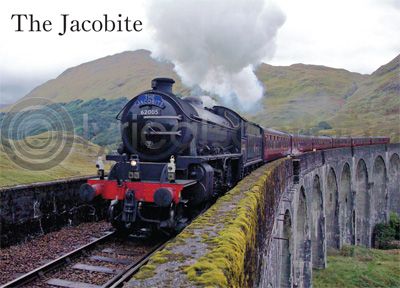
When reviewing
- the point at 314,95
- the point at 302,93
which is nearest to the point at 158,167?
the point at 314,95

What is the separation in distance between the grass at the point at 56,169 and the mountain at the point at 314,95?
1335cm

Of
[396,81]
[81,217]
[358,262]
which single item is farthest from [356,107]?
[81,217]

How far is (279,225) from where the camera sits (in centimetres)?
977

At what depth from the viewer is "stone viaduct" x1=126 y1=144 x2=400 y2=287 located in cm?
319

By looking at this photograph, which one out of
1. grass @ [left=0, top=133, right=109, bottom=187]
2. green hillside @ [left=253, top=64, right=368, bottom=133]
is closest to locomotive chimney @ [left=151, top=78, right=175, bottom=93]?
grass @ [left=0, top=133, right=109, bottom=187]

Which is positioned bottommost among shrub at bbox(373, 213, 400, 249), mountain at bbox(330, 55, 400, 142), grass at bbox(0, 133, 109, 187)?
shrub at bbox(373, 213, 400, 249)

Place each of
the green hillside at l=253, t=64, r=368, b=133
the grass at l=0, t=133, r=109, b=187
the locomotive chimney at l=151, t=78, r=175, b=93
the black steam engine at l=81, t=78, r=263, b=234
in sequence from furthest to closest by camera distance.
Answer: the green hillside at l=253, t=64, r=368, b=133
the grass at l=0, t=133, r=109, b=187
the locomotive chimney at l=151, t=78, r=175, b=93
the black steam engine at l=81, t=78, r=263, b=234

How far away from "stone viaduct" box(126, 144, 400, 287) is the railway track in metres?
1.88

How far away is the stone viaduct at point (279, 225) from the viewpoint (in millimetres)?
3188

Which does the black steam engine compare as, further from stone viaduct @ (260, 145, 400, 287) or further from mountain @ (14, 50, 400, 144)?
mountain @ (14, 50, 400, 144)

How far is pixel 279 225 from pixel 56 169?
19.6 metres

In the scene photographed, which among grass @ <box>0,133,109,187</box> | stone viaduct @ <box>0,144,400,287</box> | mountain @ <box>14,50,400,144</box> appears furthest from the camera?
mountain @ <box>14,50,400,144</box>

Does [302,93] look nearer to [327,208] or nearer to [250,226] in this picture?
[327,208]

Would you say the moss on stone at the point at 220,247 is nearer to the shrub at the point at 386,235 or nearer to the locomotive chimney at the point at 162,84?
the locomotive chimney at the point at 162,84
